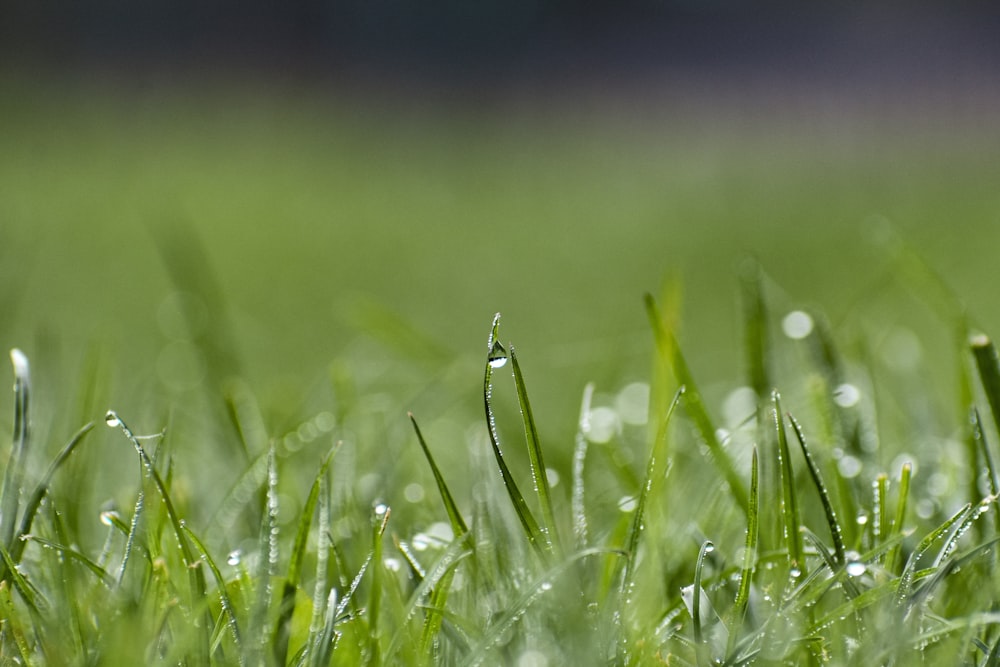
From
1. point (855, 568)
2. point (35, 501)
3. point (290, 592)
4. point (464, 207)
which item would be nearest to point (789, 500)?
point (855, 568)

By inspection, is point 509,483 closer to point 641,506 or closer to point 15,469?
point 641,506

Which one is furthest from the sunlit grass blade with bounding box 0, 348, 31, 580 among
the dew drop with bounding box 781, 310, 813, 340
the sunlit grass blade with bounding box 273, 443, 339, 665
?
the dew drop with bounding box 781, 310, 813, 340

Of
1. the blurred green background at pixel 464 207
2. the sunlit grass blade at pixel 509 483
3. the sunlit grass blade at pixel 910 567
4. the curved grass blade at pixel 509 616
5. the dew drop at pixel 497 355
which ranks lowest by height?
the sunlit grass blade at pixel 910 567

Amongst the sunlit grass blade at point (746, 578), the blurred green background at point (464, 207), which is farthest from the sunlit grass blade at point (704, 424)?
the blurred green background at point (464, 207)

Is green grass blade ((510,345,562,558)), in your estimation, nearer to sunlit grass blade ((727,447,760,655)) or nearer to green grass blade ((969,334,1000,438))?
sunlit grass blade ((727,447,760,655))

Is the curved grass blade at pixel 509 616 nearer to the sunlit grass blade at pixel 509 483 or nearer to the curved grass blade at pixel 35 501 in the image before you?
the sunlit grass blade at pixel 509 483

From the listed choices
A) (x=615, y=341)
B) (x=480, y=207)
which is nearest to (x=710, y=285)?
(x=480, y=207)

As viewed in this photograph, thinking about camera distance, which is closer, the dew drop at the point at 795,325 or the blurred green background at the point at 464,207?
the dew drop at the point at 795,325
